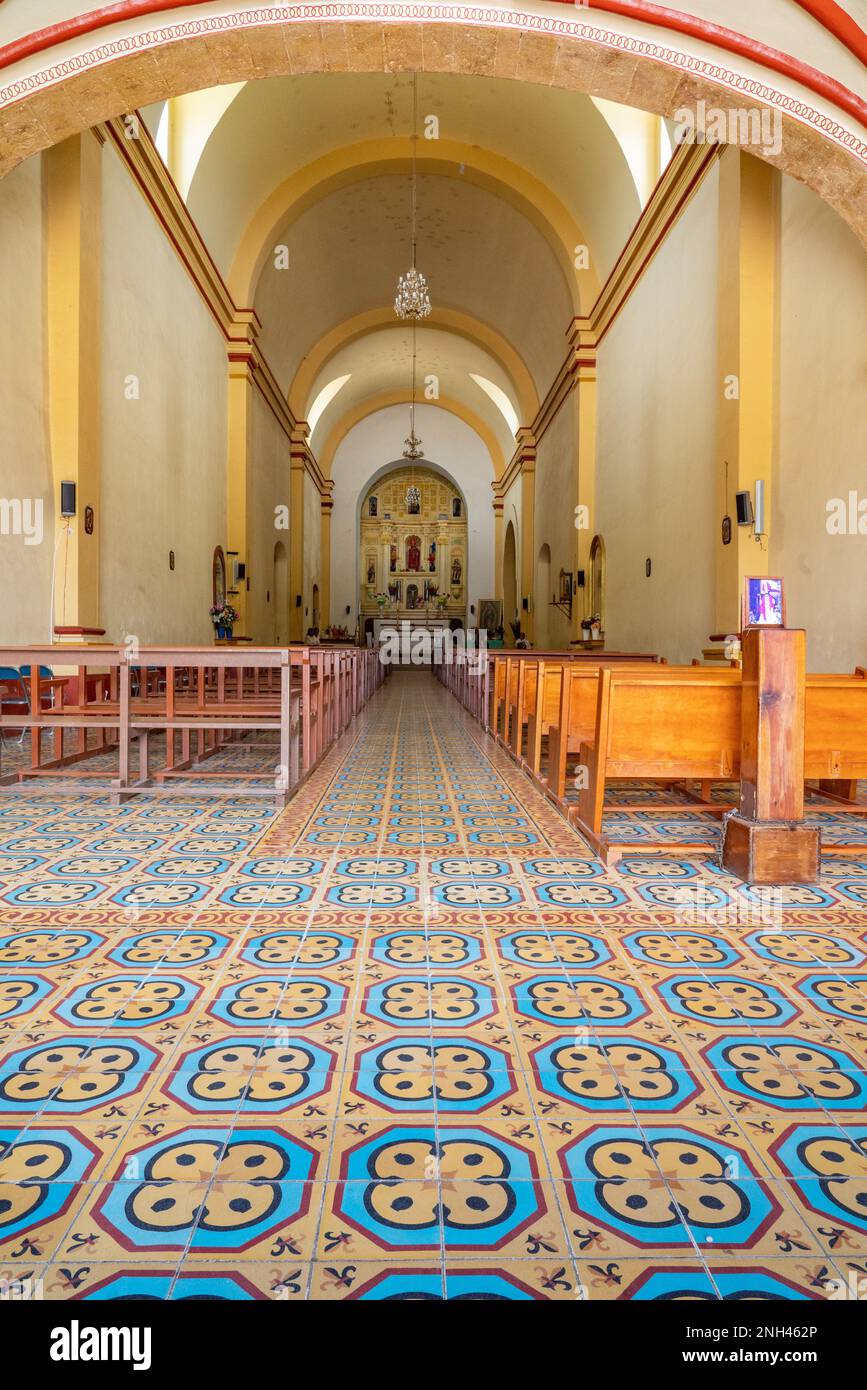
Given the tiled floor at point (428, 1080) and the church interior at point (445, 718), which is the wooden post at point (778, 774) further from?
the tiled floor at point (428, 1080)

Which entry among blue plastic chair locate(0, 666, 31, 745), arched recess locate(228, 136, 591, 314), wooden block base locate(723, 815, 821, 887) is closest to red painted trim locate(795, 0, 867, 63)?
wooden block base locate(723, 815, 821, 887)

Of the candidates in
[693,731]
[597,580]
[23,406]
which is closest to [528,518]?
[597,580]

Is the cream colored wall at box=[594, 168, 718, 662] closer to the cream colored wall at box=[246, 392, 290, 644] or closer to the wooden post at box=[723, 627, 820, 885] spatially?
the wooden post at box=[723, 627, 820, 885]

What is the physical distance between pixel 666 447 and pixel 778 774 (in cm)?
647

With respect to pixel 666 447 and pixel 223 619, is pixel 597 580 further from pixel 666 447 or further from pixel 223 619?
pixel 223 619

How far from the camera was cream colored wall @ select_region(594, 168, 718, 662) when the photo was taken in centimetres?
733

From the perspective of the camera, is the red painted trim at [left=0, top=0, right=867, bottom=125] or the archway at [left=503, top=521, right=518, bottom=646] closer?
the red painted trim at [left=0, top=0, right=867, bottom=125]

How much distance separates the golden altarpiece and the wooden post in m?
23.2

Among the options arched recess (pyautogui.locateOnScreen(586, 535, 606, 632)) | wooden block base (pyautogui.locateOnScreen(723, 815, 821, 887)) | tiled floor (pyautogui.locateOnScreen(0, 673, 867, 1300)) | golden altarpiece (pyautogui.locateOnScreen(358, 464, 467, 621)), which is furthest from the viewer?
golden altarpiece (pyautogui.locateOnScreen(358, 464, 467, 621))

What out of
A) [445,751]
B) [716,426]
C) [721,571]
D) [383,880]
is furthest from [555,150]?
[383,880]

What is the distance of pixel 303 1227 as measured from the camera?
115 cm

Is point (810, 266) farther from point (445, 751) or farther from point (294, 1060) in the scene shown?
point (294, 1060)
